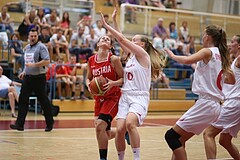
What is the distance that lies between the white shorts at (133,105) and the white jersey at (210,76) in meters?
0.86

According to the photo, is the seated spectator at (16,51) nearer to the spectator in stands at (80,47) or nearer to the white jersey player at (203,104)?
the spectator in stands at (80,47)

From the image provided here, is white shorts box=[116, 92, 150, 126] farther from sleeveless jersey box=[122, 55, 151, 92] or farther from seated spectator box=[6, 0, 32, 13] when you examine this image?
seated spectator box=[6, 0, 32, 13]

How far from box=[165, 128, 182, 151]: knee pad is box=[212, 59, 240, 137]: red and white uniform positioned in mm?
983

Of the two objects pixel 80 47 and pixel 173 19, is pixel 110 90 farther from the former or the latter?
pixel 173 19

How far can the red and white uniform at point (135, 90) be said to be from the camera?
751 centimetres

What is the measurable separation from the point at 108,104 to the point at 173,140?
149cm

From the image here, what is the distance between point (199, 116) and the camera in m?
6.94

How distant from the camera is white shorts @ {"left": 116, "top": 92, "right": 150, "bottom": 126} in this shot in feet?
24.4

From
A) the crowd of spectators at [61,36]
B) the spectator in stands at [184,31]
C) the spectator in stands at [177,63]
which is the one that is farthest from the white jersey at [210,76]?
the spectator in stands at [184,31]

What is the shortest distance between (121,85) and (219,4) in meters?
17.8

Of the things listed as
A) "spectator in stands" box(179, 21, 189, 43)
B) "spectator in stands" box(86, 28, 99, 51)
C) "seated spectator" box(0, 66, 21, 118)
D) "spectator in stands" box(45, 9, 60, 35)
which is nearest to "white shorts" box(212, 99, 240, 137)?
"seated spectator" box(0, 66, 21, 118)

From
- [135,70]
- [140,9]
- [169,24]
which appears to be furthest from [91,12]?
[135,70]

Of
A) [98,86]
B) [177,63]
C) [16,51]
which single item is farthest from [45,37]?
[98,86]

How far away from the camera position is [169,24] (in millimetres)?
22266
